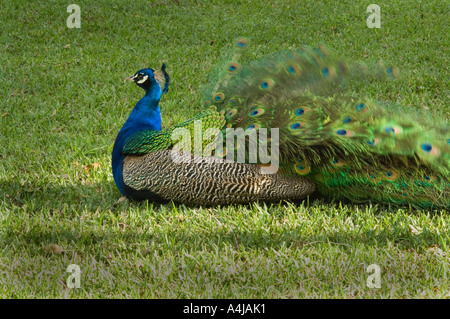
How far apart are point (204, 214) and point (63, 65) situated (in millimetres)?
4735

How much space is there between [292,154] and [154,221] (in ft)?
3.46

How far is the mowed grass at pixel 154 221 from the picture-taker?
2.94 meters

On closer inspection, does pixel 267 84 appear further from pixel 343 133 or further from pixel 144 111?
pixel 144 111

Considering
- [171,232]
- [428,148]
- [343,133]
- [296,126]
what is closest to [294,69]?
[296,126]

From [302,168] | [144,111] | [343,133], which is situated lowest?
[302,168]

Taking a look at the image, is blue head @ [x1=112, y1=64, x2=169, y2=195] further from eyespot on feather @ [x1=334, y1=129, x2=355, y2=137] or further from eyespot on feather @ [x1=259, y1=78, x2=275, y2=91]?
eyespot on feather @ [x1=334, y1=129, x2=355, y2=137]

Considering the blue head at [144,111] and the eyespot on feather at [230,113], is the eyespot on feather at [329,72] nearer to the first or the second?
the eyespot on feather at [230,113]

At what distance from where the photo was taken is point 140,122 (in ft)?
12.9

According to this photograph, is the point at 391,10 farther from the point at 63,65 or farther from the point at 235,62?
the point at 235,62

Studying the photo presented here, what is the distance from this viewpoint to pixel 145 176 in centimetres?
362

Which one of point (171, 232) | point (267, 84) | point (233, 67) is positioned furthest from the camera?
point (233, 67)

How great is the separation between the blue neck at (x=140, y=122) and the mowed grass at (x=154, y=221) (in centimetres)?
36

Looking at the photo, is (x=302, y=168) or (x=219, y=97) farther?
(x=219, y=97)

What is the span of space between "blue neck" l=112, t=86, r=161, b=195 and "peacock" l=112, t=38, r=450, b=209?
1.2 inches
